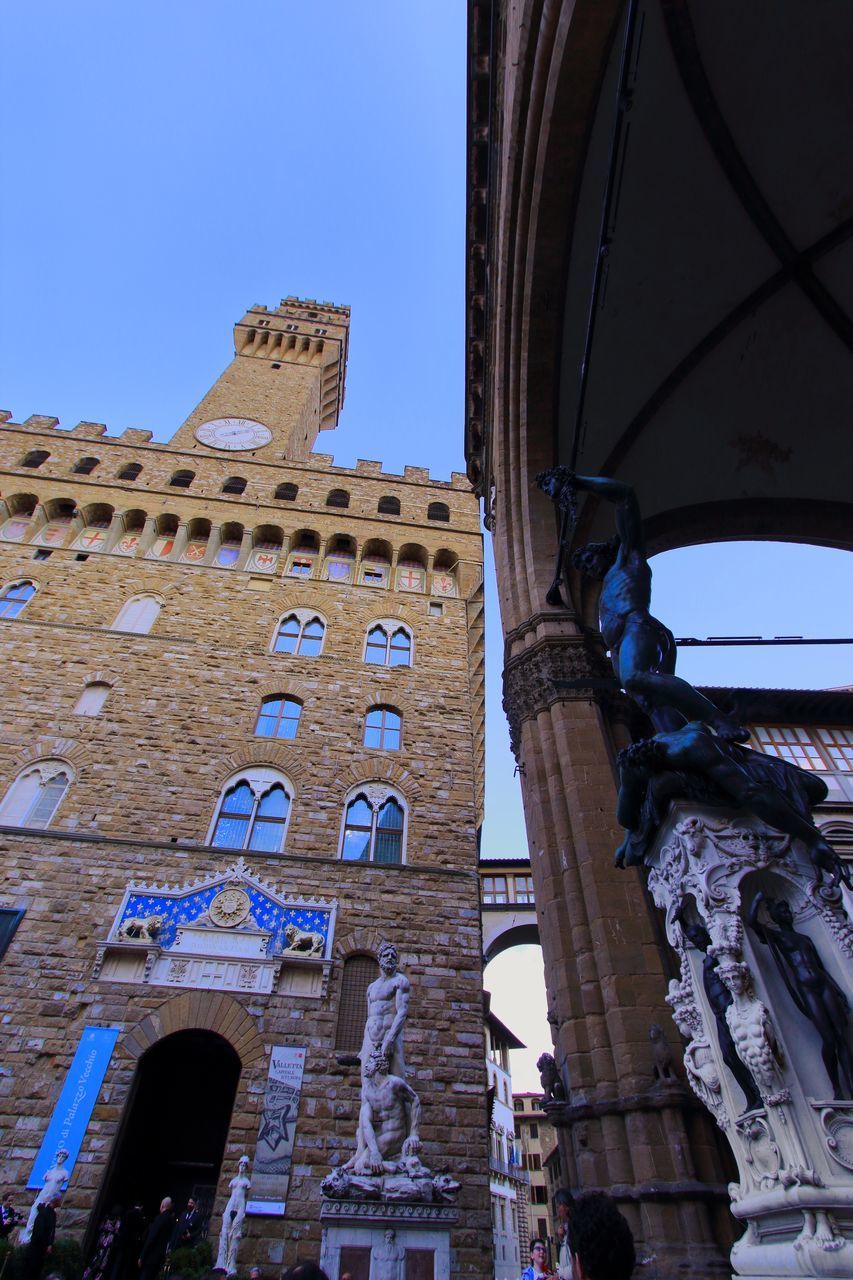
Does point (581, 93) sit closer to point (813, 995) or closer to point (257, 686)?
point (813, 995)

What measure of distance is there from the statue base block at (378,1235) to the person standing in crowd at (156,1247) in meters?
2.86

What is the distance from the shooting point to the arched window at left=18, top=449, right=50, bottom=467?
16922mm

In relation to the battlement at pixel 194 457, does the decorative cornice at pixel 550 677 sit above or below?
below

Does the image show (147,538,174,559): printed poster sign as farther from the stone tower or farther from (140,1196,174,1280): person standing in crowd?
(140,1196,174,1280): person standing in crowd

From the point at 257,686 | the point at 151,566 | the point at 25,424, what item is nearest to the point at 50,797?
the point at 257,686

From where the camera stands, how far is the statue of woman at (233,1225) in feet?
22.4

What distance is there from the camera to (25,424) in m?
18.2

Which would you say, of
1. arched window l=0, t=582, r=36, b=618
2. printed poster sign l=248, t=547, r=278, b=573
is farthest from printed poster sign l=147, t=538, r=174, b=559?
arched window l=0, t=582, r=36, b=618

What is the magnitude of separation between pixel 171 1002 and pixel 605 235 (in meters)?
9.64

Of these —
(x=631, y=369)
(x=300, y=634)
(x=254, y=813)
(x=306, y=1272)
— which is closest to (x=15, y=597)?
(x=300, y=634)

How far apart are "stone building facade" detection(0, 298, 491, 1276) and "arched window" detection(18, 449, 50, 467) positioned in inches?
3.1

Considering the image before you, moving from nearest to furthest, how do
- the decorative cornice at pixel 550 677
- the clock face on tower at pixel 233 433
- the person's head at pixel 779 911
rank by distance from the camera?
the person's head at pixel 779 911
the decorative cornice at pixel 550 677
the clock face on tower at pixel 233 433

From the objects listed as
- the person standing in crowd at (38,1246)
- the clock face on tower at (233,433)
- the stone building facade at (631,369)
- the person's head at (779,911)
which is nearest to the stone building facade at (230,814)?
the clock face on tower at (233,433)

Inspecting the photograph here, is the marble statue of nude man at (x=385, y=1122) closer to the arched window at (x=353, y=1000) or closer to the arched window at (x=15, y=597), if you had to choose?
the arched window at (x=353, y=1000)
